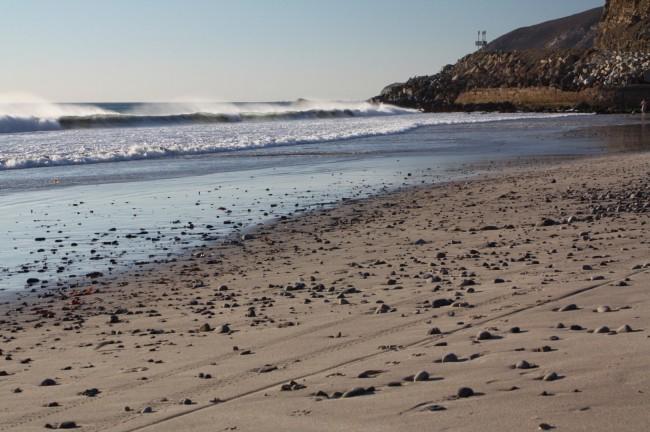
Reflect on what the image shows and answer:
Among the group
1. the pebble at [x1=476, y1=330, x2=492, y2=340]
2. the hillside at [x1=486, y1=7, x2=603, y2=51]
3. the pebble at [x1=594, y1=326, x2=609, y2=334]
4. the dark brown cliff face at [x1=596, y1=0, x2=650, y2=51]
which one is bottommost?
the pebble at [x1=476, y1=330, x2=492, y2=340]

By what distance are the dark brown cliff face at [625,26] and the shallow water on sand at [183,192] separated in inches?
2374

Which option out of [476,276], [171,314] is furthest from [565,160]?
[171,314]

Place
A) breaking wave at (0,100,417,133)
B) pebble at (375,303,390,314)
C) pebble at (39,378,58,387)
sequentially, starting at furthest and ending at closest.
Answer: breaking wave at (0,100,417,133)
pebble at (375,303,390,314)
pebble at (39,378,58,387)

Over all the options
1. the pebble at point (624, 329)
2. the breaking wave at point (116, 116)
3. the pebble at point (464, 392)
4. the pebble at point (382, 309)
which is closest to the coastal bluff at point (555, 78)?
the breaking wave at point (116, 116)

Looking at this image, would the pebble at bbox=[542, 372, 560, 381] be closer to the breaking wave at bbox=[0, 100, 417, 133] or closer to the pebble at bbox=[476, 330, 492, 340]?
the pebble at bbox=[476, 330, 492, 340]

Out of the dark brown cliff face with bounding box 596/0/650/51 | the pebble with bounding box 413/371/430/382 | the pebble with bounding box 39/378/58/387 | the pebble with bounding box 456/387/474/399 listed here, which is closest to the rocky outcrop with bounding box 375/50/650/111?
the dark brown cliff face with bounding box 596/0/650/51

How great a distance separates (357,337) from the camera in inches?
245

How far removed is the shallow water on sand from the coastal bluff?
4285cm

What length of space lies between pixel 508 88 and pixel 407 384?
8840cm

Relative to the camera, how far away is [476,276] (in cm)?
834

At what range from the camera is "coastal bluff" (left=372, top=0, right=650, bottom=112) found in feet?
248

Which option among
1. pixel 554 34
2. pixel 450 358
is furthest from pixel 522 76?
pixel 450 358

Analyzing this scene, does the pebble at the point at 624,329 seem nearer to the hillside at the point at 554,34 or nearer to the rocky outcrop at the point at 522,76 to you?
the rocky outcrop at the point at 522,76

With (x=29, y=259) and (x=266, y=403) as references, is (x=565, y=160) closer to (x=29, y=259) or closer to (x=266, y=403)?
(x=29, y=259)
